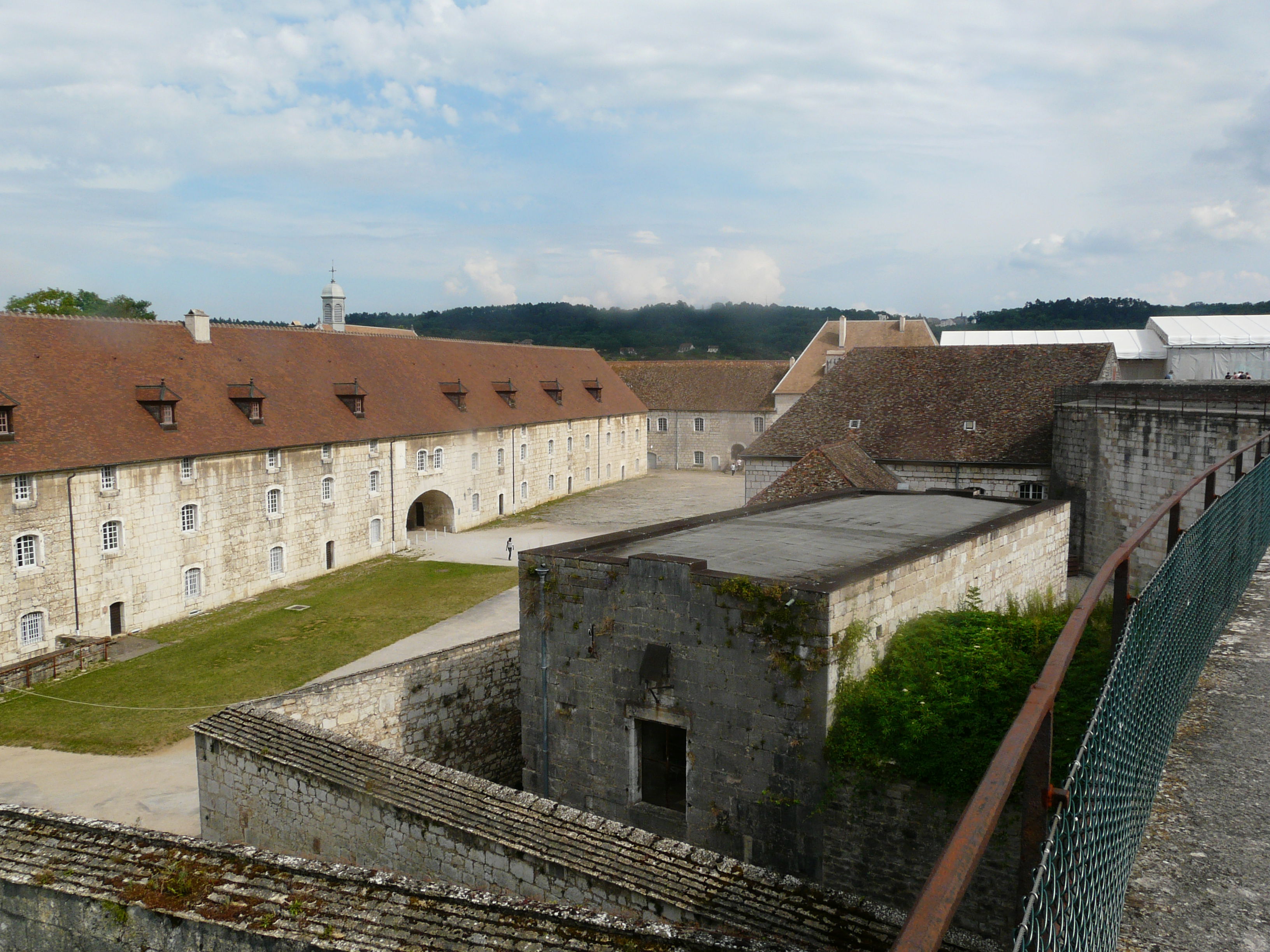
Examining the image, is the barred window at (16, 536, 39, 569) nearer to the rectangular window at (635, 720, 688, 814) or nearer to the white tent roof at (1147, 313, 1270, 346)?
the rectangular window at (635, 720, 688, 814)

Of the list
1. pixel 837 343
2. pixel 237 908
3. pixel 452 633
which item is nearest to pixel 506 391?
pixel 452 633

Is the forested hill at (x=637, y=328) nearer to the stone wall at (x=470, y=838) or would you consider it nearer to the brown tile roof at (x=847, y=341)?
the brown tile roof at (x=847, y=341)

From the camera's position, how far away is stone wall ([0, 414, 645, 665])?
21859 millimetres

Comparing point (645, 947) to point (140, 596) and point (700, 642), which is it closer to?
point (700, 642)

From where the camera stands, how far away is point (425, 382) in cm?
3853

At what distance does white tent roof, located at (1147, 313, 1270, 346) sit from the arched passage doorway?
3158 centimetres

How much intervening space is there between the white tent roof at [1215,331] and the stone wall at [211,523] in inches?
1207

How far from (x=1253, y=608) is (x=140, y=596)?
24775 mm

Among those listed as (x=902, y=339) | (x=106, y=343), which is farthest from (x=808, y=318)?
(x=106, y=343)

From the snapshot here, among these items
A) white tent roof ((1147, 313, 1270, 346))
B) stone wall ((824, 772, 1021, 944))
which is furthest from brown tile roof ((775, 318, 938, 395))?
stone wall ((824, 772, 1021, 944))

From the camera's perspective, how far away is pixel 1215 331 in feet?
135

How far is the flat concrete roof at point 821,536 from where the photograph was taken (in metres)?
12.4

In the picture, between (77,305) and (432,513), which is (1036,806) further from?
(77,305)

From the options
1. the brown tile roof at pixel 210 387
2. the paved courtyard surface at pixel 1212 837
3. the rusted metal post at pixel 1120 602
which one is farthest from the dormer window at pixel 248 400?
the rusted metal post at pixel 1120 602
